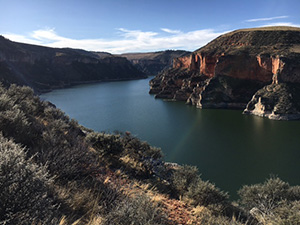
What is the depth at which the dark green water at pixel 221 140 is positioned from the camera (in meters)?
15.3

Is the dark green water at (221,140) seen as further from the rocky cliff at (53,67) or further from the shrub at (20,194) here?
the rocky cliff at (53,67)

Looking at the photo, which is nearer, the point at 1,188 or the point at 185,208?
the point at 1,188

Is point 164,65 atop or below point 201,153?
atop

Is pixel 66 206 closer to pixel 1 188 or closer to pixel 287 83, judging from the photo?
pixel 1 188

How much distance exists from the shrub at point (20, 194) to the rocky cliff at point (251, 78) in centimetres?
3627

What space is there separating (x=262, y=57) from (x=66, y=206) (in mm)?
46666

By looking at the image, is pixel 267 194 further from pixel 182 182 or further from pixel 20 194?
pixel 20 194

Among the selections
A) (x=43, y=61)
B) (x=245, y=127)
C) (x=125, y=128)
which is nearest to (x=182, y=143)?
(x=125, y=128)

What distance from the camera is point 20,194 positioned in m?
2.47

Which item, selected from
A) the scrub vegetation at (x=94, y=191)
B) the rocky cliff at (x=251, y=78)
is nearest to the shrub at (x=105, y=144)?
the scrub vegetation at (x=94, y=191)

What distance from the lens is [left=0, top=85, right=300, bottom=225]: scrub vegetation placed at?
2555mm

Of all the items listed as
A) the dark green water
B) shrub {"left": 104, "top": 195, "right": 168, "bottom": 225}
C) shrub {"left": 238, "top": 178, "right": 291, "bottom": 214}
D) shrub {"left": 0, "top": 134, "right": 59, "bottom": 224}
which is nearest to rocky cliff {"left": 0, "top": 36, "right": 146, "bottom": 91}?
the dark green water

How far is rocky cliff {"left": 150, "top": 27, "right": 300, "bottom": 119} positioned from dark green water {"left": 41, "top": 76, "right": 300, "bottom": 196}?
11.8 feet

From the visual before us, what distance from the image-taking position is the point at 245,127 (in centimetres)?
2830
